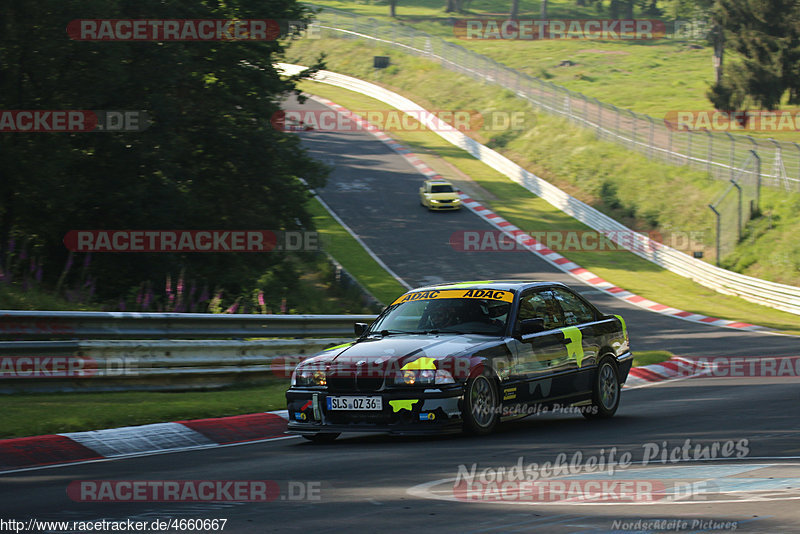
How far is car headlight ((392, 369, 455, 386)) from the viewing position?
8234 millimetres

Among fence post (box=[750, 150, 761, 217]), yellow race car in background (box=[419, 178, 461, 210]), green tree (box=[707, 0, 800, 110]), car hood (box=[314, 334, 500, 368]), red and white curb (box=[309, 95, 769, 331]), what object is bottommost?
red and white curb (box=[309, 95, 769, 331])

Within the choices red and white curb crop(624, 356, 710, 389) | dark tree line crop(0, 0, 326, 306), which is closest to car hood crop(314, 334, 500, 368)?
red and white curb crop(624, 356, 710, 389)

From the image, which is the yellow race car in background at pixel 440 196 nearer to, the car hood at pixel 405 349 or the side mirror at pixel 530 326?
the side mirror at pixel 530 326

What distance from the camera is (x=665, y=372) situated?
1533 centimetres

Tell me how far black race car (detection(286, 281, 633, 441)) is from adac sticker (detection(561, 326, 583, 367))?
0.04ft

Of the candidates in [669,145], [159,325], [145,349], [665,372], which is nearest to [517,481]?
[145,349]

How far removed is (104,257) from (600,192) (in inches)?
1103

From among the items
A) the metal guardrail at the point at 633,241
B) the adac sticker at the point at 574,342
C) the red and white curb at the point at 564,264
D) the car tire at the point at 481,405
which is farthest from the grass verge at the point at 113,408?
the red and white curb at the point at 564,264

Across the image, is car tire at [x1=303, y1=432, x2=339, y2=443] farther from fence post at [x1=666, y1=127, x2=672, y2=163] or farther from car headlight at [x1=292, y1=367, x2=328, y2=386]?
fence post at [x1=666, y1=127, x2=672, y2=163]

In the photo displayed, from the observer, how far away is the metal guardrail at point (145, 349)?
10195 millimetres

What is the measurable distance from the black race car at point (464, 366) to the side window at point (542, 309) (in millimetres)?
13

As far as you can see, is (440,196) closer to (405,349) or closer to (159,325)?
(159,325)

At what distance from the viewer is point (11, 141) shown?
14.7m

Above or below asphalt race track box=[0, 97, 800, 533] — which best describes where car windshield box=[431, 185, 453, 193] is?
below
